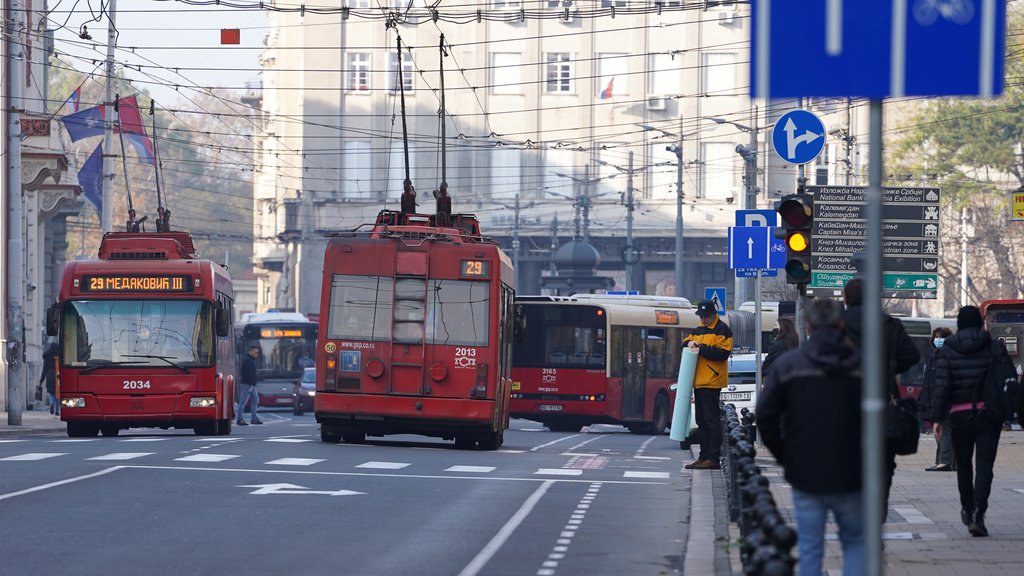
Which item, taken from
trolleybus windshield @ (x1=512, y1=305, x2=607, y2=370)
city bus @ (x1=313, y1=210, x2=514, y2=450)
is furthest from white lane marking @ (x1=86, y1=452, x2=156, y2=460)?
trolleybus windshield @ (x1=512, y1=305, x2=607, y2=370)

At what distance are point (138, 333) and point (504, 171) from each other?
2136 inches

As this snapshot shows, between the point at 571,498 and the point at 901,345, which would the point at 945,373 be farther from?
the point at 571,498

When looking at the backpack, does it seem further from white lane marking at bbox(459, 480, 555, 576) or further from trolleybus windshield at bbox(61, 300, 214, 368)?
trolleybus windshield at bbox(61, 300, 214, 368)

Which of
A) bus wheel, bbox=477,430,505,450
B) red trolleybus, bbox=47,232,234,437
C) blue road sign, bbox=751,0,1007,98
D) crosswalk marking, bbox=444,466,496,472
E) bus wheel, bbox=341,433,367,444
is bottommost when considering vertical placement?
bus wheel, bbox=341,433,367,444

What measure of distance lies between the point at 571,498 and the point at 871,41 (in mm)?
10874

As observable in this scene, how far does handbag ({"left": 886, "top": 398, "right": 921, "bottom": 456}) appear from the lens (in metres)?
10.1

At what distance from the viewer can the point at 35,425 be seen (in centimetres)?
3438

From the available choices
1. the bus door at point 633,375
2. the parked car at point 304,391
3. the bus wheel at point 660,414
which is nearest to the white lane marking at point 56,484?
the bus door at point 633,375

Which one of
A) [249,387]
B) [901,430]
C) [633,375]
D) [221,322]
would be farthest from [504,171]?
[901,430]

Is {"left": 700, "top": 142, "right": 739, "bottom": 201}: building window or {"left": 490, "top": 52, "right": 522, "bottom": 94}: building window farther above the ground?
{"left": 490, "top": 52, "right": 522, "bottom": 94}: building window

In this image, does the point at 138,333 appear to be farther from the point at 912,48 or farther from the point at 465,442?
the point at 912,48

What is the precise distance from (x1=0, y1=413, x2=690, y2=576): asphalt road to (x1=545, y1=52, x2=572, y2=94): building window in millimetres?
58987

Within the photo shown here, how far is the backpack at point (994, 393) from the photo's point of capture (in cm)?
1320

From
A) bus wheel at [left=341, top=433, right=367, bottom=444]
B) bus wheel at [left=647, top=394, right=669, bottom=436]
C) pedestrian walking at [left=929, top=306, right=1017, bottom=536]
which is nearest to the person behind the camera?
pedestrian walking at [left=929, top=306, right=1017, bottom=536]
